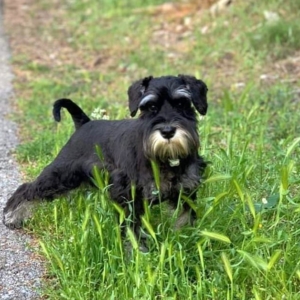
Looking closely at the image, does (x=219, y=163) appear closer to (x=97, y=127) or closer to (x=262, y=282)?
(x=97, y=127)

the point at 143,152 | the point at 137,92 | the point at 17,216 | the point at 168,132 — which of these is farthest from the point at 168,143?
the point at 17,216

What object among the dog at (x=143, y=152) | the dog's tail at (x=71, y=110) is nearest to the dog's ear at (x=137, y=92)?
the dog at (x=143, y=152)

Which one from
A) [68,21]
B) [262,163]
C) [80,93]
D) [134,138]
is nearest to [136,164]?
[134,138]

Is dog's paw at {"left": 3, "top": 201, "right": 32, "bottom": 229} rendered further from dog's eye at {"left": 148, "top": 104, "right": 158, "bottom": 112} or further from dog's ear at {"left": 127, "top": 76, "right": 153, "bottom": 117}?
dog's eye at {"left": 148, "top": 104, "right": 158, "bottom": 112}

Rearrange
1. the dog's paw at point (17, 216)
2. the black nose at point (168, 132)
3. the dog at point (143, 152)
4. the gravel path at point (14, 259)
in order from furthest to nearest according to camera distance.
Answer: the dog's paw at point (17, 216)
the gravel path at point (14, 259)
the dog at point (143, 152)
the black nose at point (168, 132)

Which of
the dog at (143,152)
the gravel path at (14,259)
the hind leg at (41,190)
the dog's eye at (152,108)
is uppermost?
the dog's eye at (152,108)

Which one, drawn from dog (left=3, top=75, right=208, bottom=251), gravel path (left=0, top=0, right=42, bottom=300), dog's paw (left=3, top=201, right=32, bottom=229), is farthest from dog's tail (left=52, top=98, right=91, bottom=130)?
gravel path (left=0, top=0, right=42, bottom=300)

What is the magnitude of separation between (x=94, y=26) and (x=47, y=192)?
24.7ft

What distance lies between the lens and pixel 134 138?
452 centimetres

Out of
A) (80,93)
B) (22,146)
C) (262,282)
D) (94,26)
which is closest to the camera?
(262,282)

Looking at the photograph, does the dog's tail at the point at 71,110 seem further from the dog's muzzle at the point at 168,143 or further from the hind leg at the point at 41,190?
the dog's muzzle at the point at 168,143

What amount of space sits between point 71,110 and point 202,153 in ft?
3.64

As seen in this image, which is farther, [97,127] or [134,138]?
[97,127]

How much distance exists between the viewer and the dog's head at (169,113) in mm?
4043
